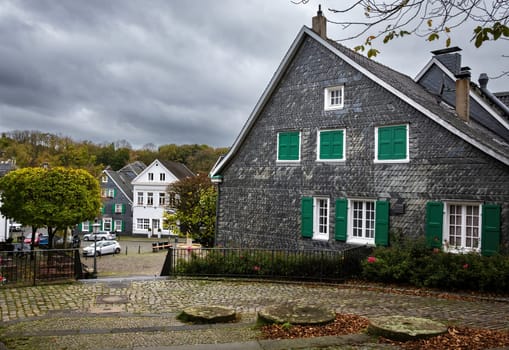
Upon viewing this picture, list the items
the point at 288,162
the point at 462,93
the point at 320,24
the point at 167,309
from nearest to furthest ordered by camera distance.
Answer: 1. the point at 167,309
2. the point at 462,93
3. the point at 288,162
4. the point at 320,24

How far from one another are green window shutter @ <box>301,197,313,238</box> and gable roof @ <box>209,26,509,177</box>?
4.32m

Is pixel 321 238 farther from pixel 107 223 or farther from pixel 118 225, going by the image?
pixel 107 223

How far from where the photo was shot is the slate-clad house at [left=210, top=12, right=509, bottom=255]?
540 inches

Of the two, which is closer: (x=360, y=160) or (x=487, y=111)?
(x=360, y=160)

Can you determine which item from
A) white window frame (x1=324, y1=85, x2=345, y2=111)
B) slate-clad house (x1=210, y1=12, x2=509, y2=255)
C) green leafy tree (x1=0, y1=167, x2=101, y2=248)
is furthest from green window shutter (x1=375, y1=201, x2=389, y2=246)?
green leafy tree (x1=0, y1=167, x2=101, y2=248)

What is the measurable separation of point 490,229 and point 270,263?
21.6ft

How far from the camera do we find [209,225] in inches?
1132

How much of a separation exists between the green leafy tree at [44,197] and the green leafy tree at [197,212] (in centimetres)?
726

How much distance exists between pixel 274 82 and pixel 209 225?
1305 cm

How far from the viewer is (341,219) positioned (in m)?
16.2

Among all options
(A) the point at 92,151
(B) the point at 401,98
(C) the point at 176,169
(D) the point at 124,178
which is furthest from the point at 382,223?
(A) the point at 92,151

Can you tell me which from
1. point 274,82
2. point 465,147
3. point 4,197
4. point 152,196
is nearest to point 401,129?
point 465,147

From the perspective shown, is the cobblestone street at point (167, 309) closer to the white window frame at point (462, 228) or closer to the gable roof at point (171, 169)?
the white window frame at point (462, 228)

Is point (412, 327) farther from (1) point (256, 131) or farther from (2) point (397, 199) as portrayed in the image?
(1) point (256, 131)
